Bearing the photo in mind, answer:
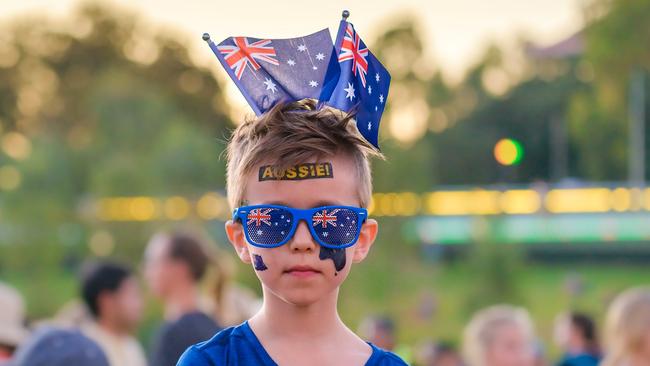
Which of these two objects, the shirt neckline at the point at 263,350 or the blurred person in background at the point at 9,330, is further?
the blurred person in background at the point at 9,330

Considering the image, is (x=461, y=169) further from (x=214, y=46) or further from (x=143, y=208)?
(x=214, y=46)

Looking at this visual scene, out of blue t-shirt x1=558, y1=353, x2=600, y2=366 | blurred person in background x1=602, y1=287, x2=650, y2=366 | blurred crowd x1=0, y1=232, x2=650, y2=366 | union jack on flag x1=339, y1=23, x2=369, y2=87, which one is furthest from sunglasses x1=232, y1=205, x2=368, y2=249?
blue t-shirt x1=558, y1=353, x2=600, y2=366

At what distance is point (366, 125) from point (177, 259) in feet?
10.5

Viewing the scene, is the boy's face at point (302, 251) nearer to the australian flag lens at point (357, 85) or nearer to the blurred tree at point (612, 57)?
the australian flag lens at point (357, 85)

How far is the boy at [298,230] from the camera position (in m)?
2.66

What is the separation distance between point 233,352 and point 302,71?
63 centimetres

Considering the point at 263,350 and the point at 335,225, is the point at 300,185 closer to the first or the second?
the point at 335,225

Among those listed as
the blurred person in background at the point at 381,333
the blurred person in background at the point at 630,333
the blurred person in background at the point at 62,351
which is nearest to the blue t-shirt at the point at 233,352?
the blurred person in background at the point at 62,351

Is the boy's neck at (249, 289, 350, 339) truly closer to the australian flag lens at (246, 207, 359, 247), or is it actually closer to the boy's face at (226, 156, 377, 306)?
the boy's face at (226, 156, 377, 306)

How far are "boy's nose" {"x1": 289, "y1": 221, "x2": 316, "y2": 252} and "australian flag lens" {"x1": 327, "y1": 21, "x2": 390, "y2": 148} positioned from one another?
0.93ft

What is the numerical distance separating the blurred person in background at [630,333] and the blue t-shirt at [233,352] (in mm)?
3375

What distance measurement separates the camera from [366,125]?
2.80m

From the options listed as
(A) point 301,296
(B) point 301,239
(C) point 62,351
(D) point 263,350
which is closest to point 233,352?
(D) point 263,350

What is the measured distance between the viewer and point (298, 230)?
2.64 metres
